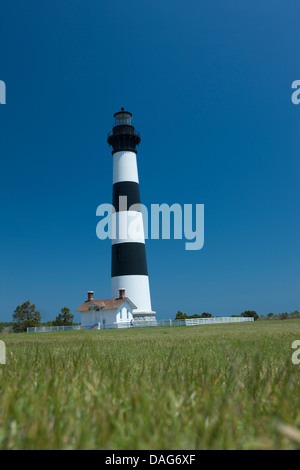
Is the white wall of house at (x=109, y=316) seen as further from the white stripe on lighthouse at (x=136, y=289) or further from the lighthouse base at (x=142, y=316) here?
the white stripe on lighthouse at (x=136, y=289)

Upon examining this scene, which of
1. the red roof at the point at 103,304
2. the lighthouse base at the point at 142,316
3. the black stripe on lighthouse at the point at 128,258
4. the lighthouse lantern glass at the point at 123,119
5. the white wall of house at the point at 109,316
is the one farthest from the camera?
the lighthouse lantern glass at the point at 123,119

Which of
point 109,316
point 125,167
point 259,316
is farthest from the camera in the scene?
point 259,316

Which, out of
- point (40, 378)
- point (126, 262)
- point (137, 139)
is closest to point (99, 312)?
point (126, 262)

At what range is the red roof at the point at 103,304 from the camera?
4044 centimetres

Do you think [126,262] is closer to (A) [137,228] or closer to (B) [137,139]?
(A) [137,228]

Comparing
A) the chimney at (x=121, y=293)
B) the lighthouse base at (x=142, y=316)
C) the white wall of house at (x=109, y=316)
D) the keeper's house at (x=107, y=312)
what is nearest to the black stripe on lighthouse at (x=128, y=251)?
the chimney at (x=121, y=293)

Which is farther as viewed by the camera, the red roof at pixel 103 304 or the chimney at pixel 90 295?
Result: the chimney at pixel 90 295

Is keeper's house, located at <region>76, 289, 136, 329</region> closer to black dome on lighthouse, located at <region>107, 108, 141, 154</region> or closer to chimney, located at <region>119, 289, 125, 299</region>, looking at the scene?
chimney, located at <region>119, 289, 125, 299</region>

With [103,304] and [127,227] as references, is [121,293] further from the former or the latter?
[127,227]

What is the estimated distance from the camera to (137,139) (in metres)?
42.8

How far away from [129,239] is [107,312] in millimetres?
10842

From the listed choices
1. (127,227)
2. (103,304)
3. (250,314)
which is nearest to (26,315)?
(103,304)

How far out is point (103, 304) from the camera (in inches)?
1711

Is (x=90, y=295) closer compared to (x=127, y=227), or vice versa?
(x=127, y=227)
